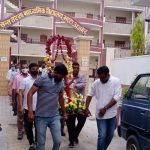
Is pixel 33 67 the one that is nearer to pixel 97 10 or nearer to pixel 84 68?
pixel 84 68

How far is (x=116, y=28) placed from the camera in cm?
4125

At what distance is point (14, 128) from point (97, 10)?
3476cm

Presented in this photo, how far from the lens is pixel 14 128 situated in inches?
372

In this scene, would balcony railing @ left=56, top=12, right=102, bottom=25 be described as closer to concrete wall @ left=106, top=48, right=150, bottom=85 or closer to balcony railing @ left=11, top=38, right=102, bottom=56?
balcony railing @ left=11, top=38, right=102, bottom=56

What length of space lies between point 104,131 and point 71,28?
114 ft

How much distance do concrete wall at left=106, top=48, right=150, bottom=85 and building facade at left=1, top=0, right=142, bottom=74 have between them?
12.9m

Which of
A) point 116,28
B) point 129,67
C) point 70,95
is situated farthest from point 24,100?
point 116,28

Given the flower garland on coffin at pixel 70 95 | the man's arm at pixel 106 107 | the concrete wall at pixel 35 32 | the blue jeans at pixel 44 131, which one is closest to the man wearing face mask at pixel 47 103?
the blue jeans at pixel 44 131

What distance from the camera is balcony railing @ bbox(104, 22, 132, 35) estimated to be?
41.1 m

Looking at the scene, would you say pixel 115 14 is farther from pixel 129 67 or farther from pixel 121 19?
pixel 129 67

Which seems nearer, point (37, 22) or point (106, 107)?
point (106, 107)

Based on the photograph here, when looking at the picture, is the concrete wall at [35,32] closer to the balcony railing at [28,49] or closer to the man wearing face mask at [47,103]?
the balcony railing at [28,49]

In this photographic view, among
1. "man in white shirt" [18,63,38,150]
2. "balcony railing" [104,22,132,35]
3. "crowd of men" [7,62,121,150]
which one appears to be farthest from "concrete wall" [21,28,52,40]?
"man in white shirt" [18,63,38,150]

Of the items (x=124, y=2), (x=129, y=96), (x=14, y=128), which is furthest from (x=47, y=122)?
(x=124, y=2)
